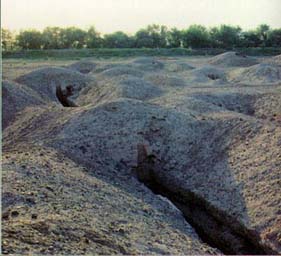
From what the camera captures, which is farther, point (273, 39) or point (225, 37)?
point (225, 37)

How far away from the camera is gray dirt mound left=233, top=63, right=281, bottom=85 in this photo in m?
22.5

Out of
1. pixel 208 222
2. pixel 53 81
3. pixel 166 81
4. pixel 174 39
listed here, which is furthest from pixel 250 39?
pixel 208 222

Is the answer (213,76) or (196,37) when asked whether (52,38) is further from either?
(213,76)

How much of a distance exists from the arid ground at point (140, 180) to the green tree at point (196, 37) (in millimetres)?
40687

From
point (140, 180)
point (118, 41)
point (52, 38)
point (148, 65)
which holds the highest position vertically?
point (52, 38)

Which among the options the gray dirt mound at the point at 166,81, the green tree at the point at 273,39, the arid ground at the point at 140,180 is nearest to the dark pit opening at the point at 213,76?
the gray dirt mound at the point at 166,81

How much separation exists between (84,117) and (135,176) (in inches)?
85.8

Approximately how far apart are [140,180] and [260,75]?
50.8 feet

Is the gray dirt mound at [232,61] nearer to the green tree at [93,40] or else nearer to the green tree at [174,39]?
the green tree at [174,39]

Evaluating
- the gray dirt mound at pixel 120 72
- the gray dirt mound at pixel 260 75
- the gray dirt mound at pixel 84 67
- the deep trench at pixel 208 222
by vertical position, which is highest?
the gray dirt mound at pixel 120 72

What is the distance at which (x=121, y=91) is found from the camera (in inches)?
640

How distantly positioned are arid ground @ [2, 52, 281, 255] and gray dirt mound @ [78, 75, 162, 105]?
2.65 meters

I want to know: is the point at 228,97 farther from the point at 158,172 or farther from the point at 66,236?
the point at 66,236

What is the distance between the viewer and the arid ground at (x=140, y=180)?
5.58 m
